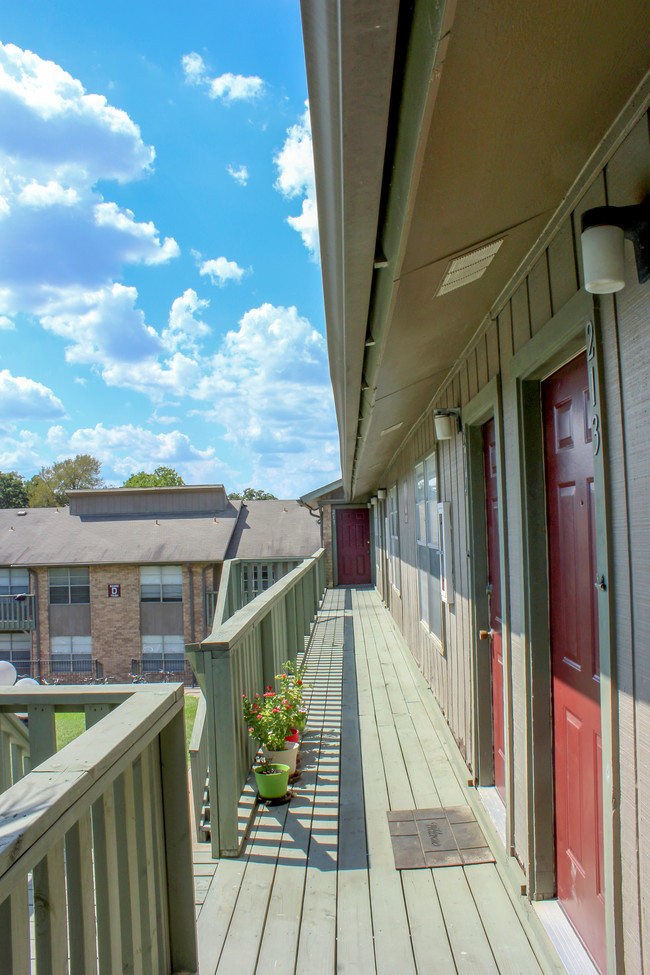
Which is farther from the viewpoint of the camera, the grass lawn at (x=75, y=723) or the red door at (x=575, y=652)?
the grass lawn at (x=75, y=723)

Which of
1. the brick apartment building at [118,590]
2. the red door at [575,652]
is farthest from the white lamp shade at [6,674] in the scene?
the brick apartment building at [118,590]

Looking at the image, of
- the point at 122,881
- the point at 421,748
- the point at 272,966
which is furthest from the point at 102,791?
the point at 421,748

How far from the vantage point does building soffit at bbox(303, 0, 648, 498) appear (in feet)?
3.39

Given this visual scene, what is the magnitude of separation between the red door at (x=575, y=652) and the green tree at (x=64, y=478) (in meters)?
54.7

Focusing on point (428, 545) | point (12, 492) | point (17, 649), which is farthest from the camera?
point (12, 492)

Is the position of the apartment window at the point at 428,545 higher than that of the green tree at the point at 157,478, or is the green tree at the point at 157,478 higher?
the green tree at the point at 157,478

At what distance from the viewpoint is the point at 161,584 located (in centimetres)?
2261

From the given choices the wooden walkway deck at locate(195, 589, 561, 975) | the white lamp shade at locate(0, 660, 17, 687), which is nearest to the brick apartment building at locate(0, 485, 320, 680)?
the white lamp shade at locate(0, 660, 17, 687)

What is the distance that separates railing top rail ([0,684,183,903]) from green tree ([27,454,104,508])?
180 ft

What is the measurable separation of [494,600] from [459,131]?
2.45 metres

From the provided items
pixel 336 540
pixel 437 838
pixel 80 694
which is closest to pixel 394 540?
pixel 437 838

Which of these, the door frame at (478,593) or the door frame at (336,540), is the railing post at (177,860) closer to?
the door frame at (478,593)

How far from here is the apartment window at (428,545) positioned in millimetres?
4879

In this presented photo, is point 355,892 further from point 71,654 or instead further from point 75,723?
point 71,654
